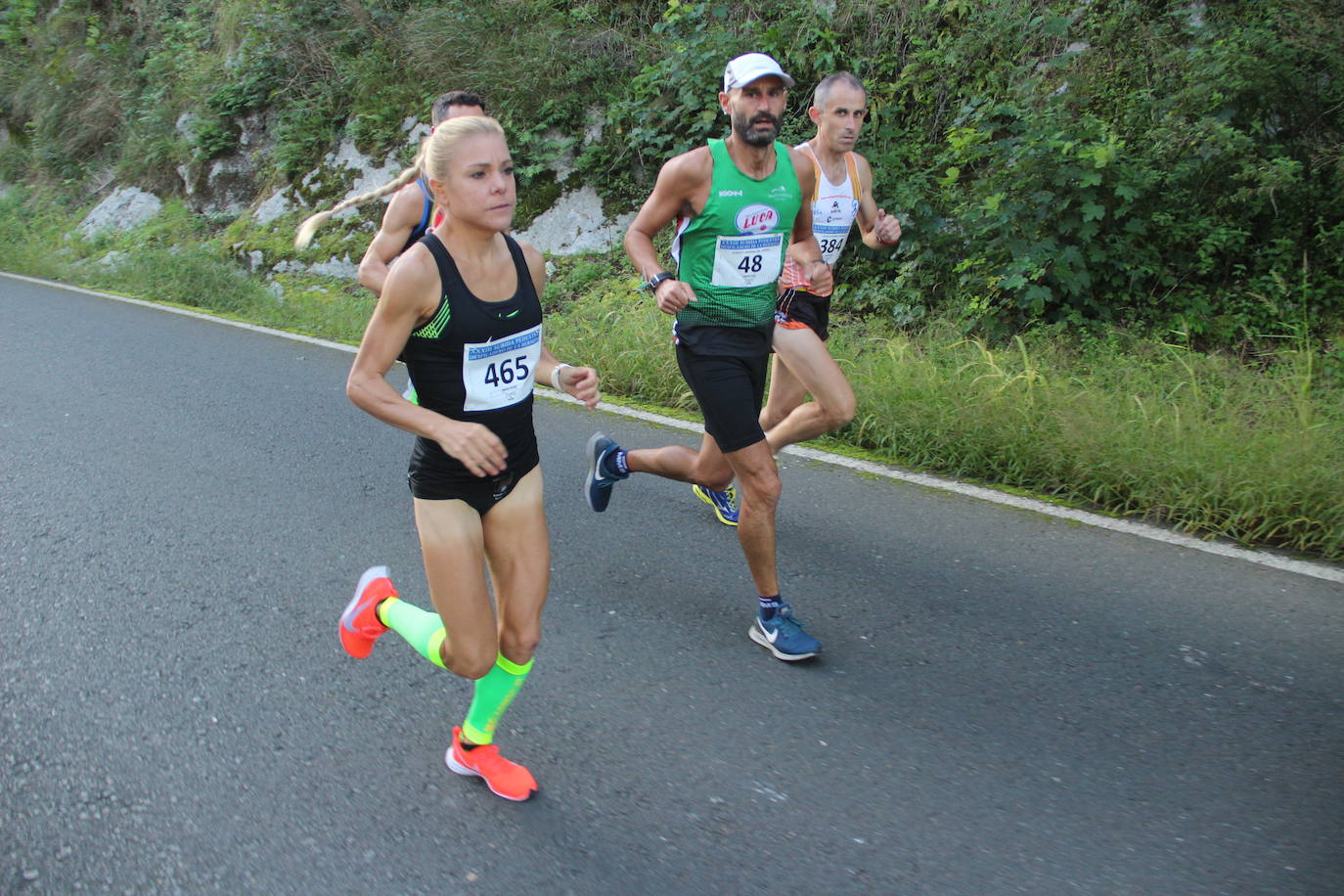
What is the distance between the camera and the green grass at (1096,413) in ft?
17.2

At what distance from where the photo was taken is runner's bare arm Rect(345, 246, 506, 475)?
115 inches

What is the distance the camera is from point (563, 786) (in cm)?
329

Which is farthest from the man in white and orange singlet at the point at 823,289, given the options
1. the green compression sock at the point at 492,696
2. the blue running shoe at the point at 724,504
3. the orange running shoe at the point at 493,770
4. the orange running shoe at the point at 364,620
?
the orange running shoe at the point at 493,770

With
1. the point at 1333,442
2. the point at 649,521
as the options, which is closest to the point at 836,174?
the point at 649,521

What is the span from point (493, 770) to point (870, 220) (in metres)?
3.54

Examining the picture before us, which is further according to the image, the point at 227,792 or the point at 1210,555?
the point at 1210,555

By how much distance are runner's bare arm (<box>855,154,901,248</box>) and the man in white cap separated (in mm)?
940

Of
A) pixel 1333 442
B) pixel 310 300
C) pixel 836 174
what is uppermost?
pixel 836 174

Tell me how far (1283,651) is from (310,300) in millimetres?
10425

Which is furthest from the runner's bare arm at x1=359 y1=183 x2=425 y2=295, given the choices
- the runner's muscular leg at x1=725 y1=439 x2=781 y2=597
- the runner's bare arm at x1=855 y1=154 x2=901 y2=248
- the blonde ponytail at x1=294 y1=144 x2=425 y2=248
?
the runner's bare arm at x1=855 y1=154 x2=901 y2=248

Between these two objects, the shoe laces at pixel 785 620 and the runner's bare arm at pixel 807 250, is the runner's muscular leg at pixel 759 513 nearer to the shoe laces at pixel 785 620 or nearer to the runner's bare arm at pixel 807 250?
the shoe laces at pixel 785 620

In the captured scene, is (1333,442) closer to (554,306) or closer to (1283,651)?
(1283,651)

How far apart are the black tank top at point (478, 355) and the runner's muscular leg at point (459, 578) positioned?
0.57ft

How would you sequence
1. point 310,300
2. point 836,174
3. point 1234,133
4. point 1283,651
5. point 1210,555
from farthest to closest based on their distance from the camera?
point 310,300 → point 1234,133 → point 836,174 → point 1210,555 → point 1283,651
